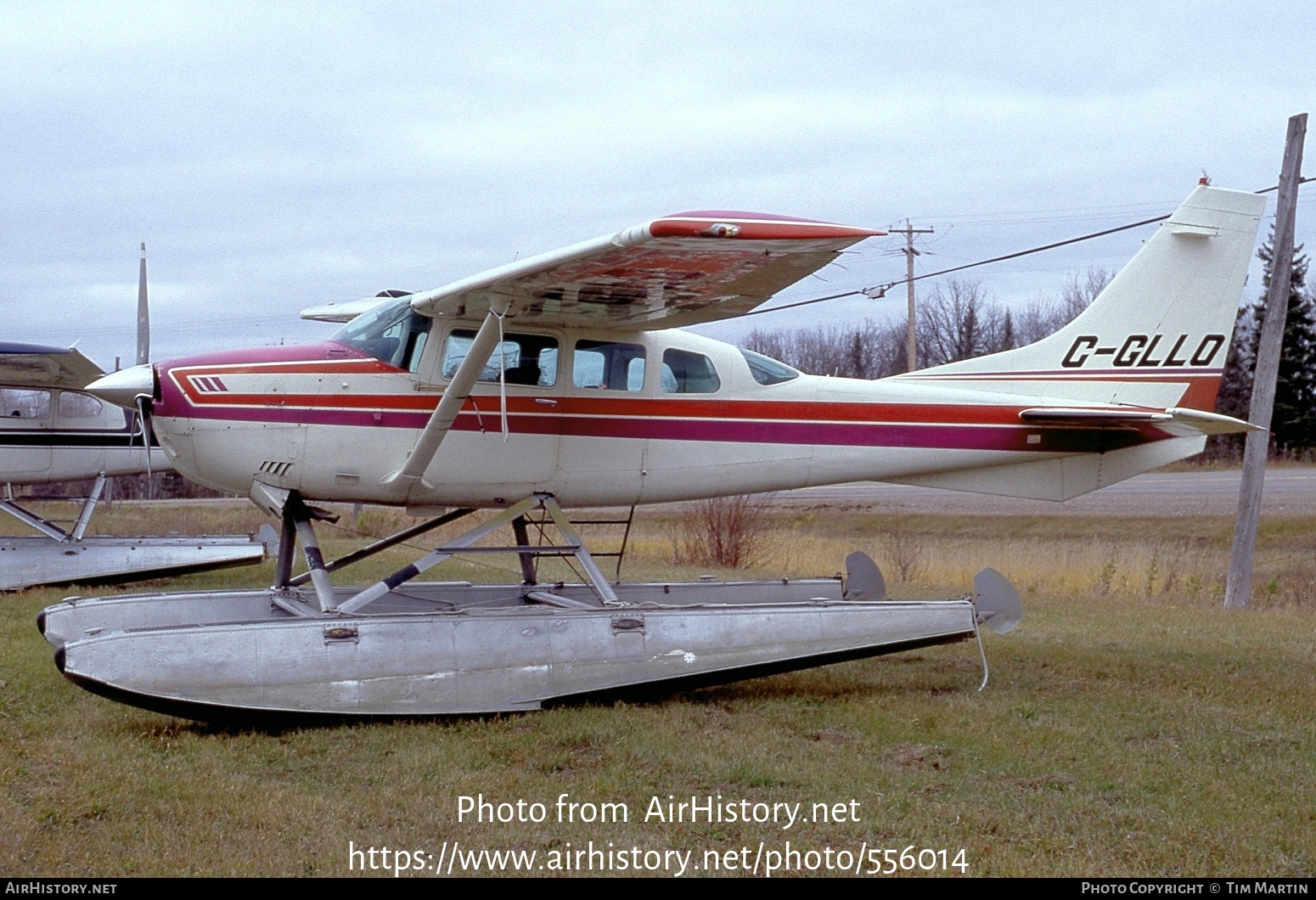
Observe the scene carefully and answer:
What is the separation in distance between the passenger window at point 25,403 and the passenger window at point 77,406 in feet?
0.60

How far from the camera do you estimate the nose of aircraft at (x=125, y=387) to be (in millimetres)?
8000

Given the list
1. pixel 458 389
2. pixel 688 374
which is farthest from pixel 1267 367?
pixel 458 389

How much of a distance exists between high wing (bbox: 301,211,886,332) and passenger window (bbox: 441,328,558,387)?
0.17 m

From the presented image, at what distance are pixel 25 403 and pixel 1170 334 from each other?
14.2 metres

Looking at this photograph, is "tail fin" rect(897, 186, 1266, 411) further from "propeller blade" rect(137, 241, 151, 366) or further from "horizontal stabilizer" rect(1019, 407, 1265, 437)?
"propeller blade" rect(137, 241, 151, 366)

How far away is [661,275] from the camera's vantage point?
7527 mm

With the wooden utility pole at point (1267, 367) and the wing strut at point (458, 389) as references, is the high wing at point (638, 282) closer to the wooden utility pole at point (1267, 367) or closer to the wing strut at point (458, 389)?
the wing strut at point (458, 389)

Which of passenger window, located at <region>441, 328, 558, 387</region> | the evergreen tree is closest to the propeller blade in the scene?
passenger window, located at <region>441, 328, 558, 387</region>

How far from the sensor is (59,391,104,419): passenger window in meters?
15.8

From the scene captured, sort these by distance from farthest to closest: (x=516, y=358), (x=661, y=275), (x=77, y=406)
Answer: (x=77, y=406), (x=516, y=358), (x=661, y=275)

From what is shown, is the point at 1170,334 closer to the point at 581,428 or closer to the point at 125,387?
the point at 581,428

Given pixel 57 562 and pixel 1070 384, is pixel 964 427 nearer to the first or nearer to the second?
pixel 1070 384

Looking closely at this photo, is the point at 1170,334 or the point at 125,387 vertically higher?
the point at 1170,334
